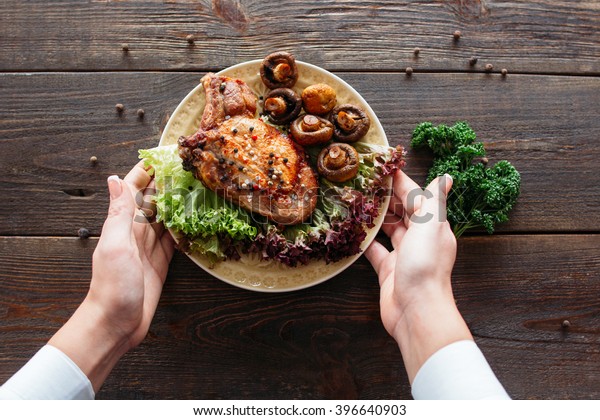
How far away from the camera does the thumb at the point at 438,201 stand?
2.81 meters

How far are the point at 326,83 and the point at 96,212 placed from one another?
1.95 metres

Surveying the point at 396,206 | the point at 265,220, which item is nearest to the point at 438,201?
the point at 396,206

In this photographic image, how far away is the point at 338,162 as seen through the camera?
9.86 feet

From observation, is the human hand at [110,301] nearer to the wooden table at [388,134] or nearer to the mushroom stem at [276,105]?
the wooden table at [388,134]

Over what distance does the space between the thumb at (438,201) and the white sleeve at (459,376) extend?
2.52 ft

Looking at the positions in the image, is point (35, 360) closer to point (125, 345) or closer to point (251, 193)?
point (125, 345)

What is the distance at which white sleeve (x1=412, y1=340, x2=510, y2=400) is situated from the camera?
2.53 metres

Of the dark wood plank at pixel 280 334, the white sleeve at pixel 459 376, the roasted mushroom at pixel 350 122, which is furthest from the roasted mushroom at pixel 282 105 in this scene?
the white sleeve at pixel 459 376

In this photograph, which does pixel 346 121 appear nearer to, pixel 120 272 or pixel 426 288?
pixel 426 288

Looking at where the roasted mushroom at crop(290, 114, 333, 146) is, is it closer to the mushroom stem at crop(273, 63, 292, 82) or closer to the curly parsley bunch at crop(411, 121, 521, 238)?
the mushroom stem at crop(273, 63, 292, 82)

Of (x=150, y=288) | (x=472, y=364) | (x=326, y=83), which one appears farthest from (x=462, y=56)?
(x=150, y=288)

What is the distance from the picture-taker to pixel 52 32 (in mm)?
3480

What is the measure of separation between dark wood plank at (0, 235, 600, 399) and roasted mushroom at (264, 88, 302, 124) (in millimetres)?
1199

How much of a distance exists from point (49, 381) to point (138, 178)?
134 cm
